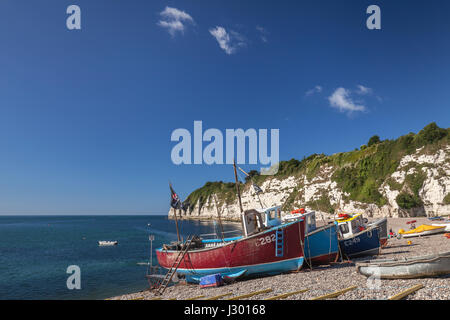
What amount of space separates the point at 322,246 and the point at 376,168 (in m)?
57.9

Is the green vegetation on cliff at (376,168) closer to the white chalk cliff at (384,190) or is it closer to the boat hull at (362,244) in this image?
the white chalk cliff at (384,190)

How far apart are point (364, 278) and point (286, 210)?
6843cm

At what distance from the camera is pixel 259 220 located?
1880 centimetres

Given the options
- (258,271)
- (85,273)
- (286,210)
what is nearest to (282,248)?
(258,271)

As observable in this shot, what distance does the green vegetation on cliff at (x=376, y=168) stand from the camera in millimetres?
53188

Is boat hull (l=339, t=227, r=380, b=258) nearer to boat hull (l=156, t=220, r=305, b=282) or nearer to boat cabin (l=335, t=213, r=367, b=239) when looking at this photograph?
boat cabin (l=335, t=213, r=367, b=239)

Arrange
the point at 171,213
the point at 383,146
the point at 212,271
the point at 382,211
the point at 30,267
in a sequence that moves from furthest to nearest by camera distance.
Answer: the point at 171,213, the point at 383,146, the point at 382,211, the point at 30,267, the point at 212,271

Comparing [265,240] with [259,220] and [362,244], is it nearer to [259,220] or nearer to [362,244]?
[259,220]
